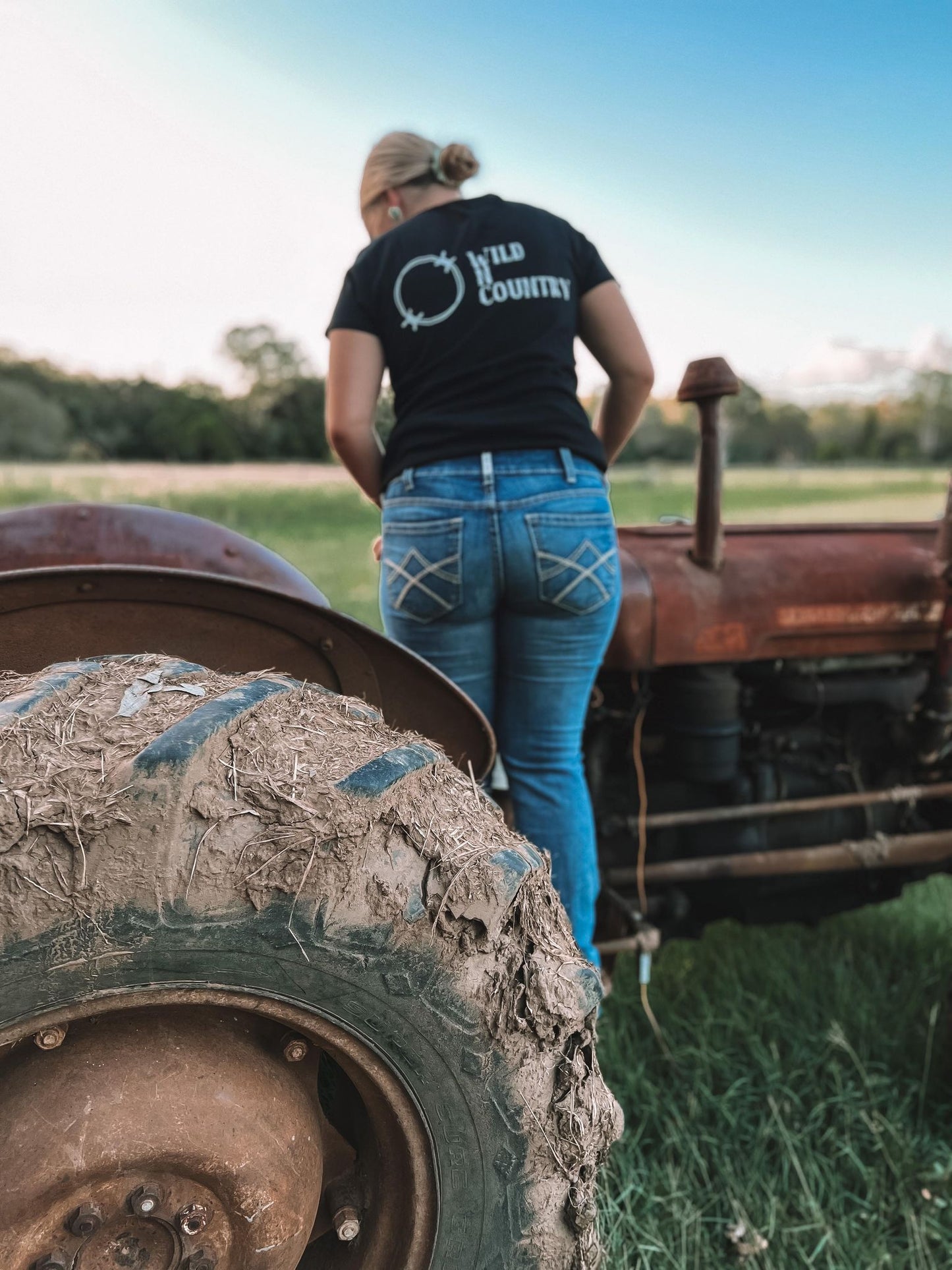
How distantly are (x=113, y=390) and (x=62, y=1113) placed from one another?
22.2m

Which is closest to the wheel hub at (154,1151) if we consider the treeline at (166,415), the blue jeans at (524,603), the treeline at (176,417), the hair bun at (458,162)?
the blue jeans at (524,603)

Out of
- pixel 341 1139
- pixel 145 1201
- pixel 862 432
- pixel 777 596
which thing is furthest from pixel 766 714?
pixel 862 432

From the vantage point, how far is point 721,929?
9.98 feet

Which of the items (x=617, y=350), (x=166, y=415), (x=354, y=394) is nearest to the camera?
(x=354, y=394)

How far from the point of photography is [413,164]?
1994 millimetres

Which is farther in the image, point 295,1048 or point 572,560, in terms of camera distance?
point 572,560

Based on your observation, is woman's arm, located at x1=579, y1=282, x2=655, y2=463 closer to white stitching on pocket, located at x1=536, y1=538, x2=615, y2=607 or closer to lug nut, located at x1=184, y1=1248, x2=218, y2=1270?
white stitching on pocket, located at x1=536, y1=538, x2=615, y2=607

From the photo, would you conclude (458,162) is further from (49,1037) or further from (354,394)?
(49,1037)

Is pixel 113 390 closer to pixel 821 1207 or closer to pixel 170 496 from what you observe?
pixel 170 496

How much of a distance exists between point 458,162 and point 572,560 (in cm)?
88

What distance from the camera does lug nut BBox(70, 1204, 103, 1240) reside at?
946 millimetres

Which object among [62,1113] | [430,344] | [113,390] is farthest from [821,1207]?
[113,390]

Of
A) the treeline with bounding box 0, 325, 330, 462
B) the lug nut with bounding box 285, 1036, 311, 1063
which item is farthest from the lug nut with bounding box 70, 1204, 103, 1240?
the treeline with bounding box 0, 325, 330, 462

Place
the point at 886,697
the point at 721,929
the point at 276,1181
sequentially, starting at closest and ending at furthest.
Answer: the point at 276,1181, the point at 886,697, the point at 721,929
